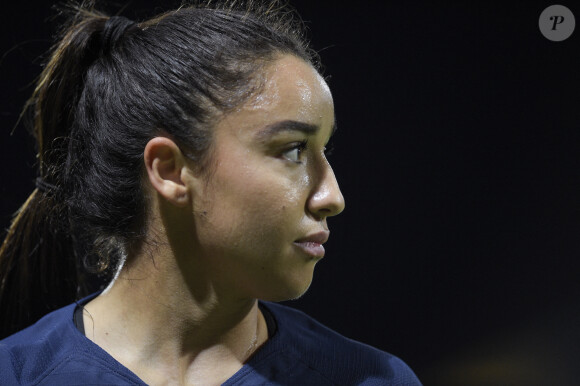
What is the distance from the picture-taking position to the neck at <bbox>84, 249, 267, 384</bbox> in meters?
0.96

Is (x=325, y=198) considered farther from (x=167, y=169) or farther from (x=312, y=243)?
(x=167, y=169)

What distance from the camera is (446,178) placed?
1.29m

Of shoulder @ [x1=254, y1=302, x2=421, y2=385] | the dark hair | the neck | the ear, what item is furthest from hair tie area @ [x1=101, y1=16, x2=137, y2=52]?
shoulder @ [x1=254, y1=302, x2=421, y2=385]

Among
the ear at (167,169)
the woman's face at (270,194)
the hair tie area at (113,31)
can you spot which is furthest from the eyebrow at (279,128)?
the hair tie area at (113,31)

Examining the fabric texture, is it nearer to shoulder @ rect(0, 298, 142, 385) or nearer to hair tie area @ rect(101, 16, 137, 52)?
shoulder @ rect(0, 298, 142, 385)

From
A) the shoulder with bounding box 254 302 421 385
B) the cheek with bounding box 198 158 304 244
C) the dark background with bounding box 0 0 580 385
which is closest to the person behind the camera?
the cheek with bounding box 198 158 304 244

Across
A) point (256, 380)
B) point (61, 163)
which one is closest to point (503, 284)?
point (256, 380)

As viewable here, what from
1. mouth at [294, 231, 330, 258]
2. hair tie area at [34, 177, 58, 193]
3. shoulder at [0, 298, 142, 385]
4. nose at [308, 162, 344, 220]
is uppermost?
nose at [308, 162, 344, 220]

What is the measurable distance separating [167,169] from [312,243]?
0.21 metres

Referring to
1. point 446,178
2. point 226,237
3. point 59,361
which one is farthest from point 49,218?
point 446,178

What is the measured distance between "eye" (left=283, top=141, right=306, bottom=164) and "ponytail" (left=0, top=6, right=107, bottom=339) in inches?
14.1

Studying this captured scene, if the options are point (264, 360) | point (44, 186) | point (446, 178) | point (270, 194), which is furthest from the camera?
point (446, 178)

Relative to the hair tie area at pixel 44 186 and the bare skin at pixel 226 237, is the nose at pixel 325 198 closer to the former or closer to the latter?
the bare skin at pixel 226 237

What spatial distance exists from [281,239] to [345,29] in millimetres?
562
